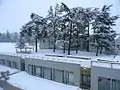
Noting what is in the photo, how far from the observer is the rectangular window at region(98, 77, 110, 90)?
11250mm

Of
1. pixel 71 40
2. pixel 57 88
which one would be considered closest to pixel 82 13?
pixel 71 40

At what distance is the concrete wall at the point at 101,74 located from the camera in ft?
35.5

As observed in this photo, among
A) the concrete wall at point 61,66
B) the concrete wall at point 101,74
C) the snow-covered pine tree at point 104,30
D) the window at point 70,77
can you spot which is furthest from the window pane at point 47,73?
the snow-covered pine tree at point 104,30

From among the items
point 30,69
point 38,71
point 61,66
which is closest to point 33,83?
point 38,71

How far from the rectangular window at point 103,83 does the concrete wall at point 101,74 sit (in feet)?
0.75

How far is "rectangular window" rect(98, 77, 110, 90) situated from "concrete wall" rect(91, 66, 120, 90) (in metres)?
0.23

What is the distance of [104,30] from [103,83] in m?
9.09

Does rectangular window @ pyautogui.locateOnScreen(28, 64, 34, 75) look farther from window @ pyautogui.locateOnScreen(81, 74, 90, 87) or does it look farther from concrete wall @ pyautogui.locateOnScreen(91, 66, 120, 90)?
concrete wall @ pyautogui.locateOnScreen(91, 66, 120, 90)

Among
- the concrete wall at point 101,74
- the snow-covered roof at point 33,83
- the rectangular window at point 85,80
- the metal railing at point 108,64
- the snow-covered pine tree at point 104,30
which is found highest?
the snow-covered pine tree at point 104,30

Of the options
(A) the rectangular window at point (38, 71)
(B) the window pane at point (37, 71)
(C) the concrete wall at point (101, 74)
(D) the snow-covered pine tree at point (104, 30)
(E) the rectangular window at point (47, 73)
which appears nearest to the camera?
(C) the concrete wall at point (101, 74)

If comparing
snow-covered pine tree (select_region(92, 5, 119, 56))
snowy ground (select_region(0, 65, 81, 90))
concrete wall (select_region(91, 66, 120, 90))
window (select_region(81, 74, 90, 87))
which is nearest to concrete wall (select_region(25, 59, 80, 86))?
window (select_region(81, 74, 90, 87))

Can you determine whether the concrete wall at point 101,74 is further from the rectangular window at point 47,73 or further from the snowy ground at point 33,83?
the rectangular window at point 47,73

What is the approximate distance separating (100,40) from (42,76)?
25.8 feet

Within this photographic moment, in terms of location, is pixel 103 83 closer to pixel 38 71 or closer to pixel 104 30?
pixel 38 71
